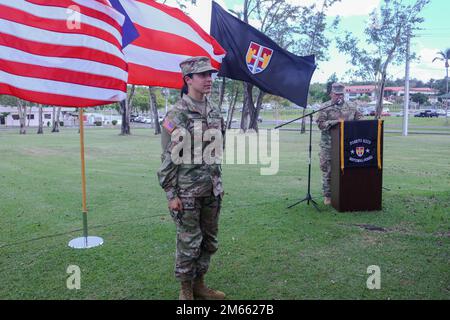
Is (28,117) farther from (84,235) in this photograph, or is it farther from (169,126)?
(169,126)

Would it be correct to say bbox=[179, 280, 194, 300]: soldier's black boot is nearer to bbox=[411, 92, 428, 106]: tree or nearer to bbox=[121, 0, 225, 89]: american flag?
bbox=[121, 0, 225, 89]: american flag

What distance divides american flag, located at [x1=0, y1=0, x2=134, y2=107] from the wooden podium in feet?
11.1

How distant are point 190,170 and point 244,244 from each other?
6.17ft

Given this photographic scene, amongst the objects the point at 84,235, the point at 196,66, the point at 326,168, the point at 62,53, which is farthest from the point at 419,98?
the point at 196,66

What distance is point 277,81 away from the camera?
5.77 m

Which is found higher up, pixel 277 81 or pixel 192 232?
pixel 277 81

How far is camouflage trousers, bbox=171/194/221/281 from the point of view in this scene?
3.37 m

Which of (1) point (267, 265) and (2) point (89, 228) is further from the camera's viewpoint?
(2) point (89, 228)

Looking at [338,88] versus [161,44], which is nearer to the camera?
[161,44]

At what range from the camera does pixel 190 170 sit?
11.1ft

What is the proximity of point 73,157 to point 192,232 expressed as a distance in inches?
508

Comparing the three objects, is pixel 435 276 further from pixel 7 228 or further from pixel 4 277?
pixel 7 228
